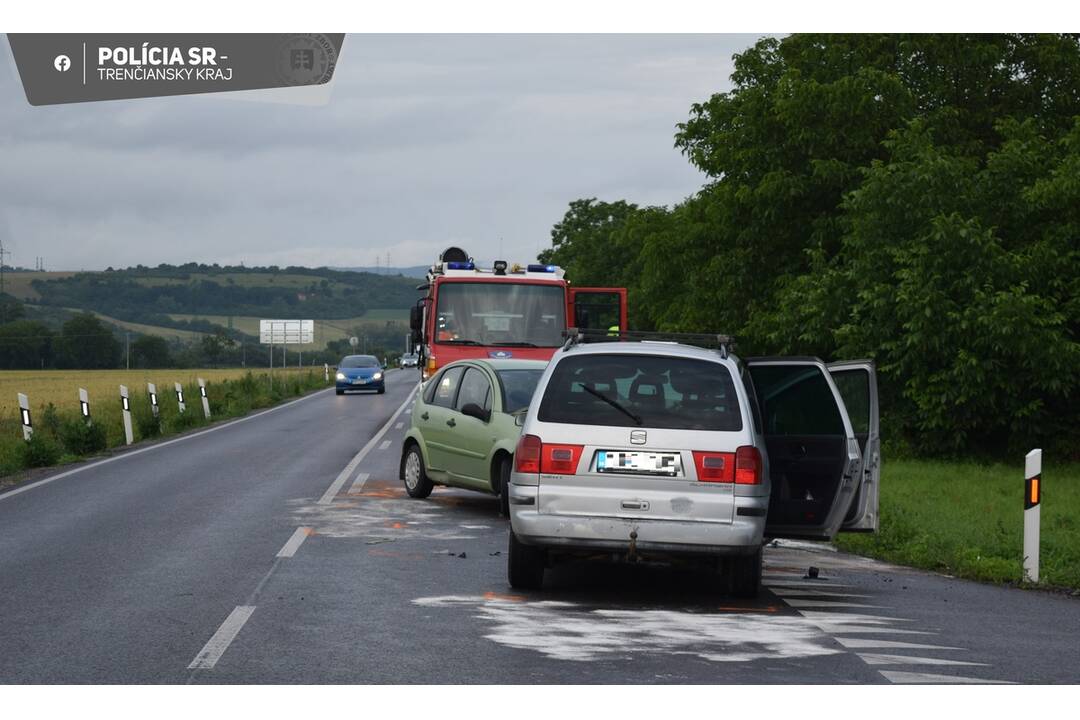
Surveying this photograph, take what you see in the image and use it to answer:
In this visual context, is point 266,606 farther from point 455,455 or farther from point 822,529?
point 455,455

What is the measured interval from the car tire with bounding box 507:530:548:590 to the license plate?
2.81 ft

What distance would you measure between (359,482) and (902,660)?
37.3ft

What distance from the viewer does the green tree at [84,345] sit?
118438 millimetres

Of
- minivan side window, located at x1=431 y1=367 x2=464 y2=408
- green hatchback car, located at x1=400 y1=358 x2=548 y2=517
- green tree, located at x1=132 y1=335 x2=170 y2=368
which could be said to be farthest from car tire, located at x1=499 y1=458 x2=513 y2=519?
green tree, located at x1=132 y1=335 x2=170 y2=368

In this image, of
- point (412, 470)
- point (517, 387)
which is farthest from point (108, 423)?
point (517, 387)

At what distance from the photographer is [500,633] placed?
792 centimetres

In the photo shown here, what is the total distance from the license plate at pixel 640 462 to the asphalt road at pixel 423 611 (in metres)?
0.92

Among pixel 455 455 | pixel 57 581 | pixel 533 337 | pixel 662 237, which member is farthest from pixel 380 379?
pixel 57 581

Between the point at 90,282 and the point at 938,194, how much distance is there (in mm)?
157386

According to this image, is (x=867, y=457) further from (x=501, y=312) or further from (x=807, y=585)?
(x=501, y=312)

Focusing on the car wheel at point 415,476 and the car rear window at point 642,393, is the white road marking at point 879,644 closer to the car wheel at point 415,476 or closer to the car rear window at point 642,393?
the car rear window at point 642,393

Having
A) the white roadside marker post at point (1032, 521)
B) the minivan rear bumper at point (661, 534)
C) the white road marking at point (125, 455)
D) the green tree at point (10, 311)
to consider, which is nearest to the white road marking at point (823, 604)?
the minivan rear bumper at point (661, 534)

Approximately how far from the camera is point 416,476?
1598 cm

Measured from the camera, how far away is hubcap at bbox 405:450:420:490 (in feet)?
52.4
